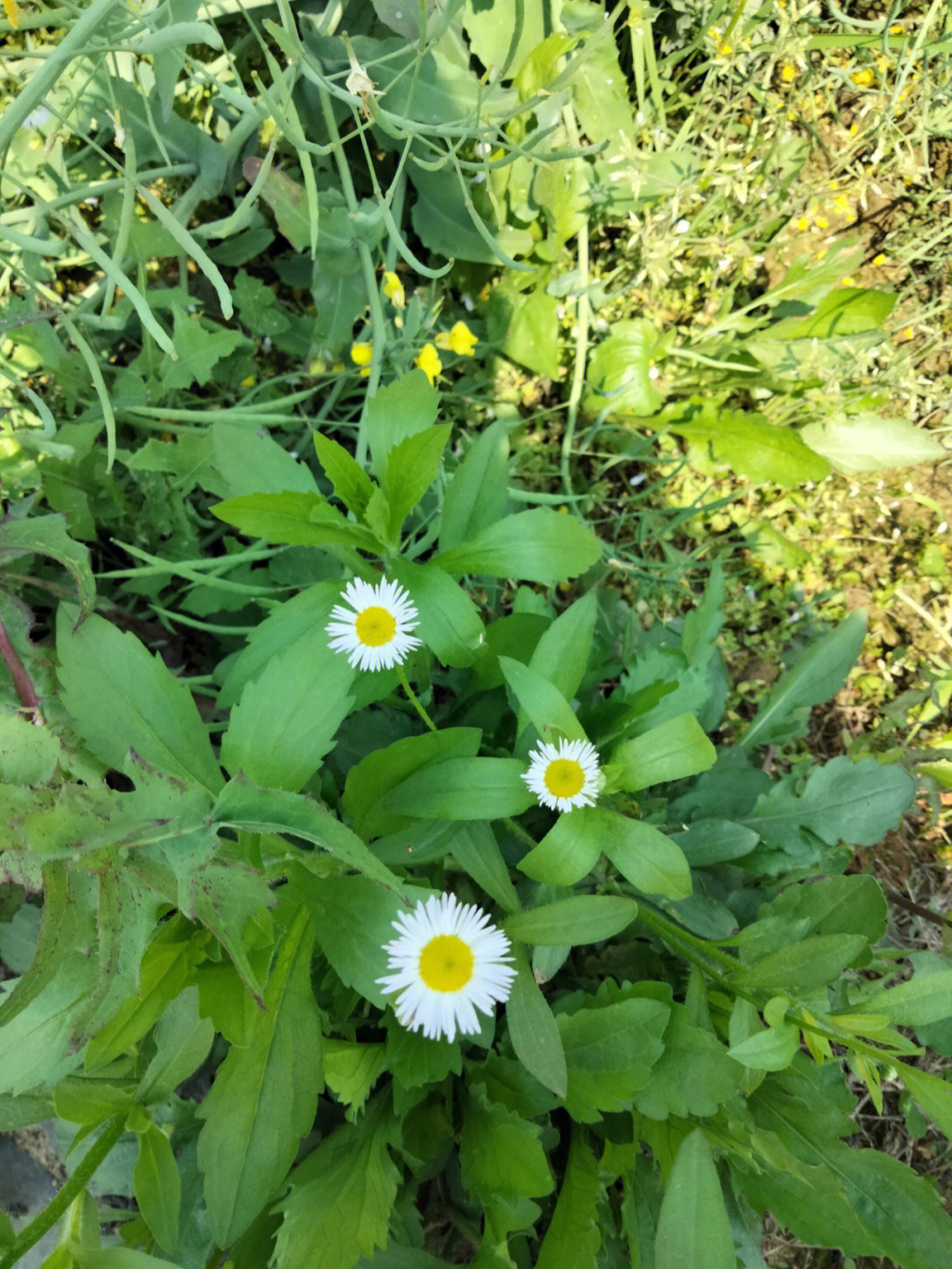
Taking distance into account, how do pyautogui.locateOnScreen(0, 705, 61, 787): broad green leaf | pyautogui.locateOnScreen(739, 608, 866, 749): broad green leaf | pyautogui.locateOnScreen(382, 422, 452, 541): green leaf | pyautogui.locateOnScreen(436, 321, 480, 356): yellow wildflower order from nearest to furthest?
pyautogui.locateOnScreen(0, 705, 61, 787): broad green leaf
pyautogui.locateOnScreen(382, 422, 452, 541): green leaf
pyautogui.locateOnScreen(739, 608, 866, 749): broad green leaf
pyautogui.locateOnScreen(436, 321, 480, 356): yellow wildflower

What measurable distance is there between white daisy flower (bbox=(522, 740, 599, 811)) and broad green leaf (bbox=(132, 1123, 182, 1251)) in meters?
0.51

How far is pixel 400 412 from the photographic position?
927 millimetres

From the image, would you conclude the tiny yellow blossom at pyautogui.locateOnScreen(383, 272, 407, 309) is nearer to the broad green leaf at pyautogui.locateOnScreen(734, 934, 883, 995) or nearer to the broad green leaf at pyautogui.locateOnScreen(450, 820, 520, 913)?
the broad green leaf at pyautogui.locateOnScreen(450, 820, 520, 913)

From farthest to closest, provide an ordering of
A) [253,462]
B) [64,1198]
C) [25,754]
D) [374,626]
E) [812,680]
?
1. [812,680]
2. [253,462]
3. [374,626]
4. [64,1198]
5. [25,754]

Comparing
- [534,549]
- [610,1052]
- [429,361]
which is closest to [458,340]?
[429,361]

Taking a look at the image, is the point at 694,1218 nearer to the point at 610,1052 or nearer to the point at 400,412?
the point at 610,1052

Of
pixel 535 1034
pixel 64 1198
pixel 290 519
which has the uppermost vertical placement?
pixel 290 519

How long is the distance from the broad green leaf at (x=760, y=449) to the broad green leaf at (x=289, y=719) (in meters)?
0.99

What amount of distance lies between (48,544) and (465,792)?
1.77 ft

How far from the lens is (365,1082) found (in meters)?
0.90

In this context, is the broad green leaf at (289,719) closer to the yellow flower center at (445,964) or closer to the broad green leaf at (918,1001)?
the yellow flower center at (445,964)

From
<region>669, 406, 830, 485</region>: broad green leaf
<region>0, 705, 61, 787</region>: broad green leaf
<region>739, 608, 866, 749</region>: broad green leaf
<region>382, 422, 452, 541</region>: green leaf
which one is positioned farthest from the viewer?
<region>669, 406, 830, 485</region>: broad green leaf

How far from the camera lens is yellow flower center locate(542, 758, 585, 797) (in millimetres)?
833

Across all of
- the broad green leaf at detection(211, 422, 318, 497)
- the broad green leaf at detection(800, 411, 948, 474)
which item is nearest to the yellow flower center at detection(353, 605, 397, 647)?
the broad green leaf at detection(211, 422, 318, 497)
